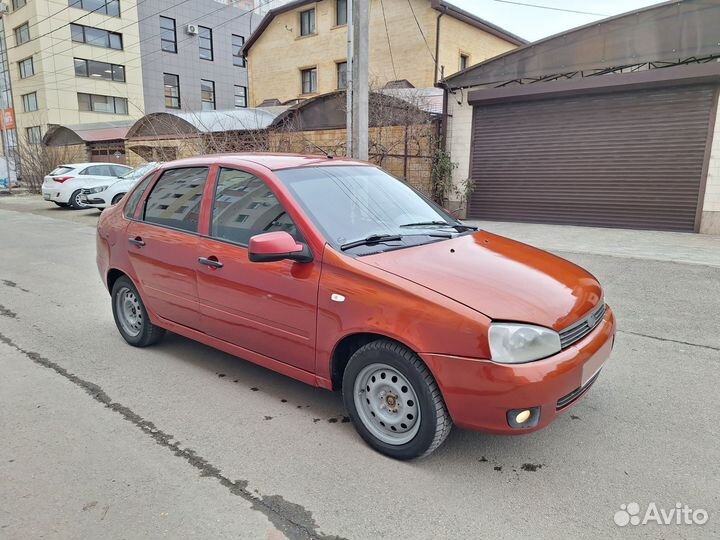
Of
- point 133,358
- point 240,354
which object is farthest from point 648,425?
point 133,358

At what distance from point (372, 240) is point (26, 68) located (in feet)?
145

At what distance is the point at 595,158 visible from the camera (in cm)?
1188

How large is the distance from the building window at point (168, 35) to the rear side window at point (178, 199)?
134 feet

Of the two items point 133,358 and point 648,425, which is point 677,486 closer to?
point 648,425

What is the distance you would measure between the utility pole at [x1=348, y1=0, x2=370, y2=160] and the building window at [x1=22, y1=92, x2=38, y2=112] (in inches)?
1442

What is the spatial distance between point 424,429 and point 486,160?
464 inches

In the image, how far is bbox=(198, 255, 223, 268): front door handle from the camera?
3.57 meters

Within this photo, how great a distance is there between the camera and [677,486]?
2621mm

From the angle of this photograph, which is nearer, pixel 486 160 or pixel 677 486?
pixel 677 486

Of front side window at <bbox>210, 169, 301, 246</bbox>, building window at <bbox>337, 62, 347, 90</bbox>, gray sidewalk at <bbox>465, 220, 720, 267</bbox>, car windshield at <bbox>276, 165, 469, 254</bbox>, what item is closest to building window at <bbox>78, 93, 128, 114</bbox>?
building window at <bbox>337, 62, 347, 90</bbox>

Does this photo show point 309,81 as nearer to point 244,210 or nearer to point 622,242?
point 622,242

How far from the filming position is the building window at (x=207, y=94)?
4194 centimetres

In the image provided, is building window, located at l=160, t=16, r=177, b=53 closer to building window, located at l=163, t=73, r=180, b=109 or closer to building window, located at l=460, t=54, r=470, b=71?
building window, located at l=163, t=73, r=180, b=109

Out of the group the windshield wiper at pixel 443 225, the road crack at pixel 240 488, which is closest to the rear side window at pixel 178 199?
the road crack at pixel 240 488
